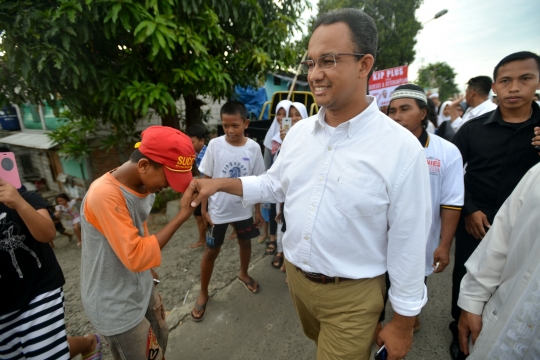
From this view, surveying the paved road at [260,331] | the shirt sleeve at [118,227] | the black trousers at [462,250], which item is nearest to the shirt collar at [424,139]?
the black trousers at [462,250]

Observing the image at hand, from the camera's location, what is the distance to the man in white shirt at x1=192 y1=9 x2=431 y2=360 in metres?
1.21

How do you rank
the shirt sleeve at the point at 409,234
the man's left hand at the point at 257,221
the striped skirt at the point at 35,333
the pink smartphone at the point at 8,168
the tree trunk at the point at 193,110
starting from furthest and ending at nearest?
the tree trunk at the point at 193,110 → the man's left hand at the point at 257,221 → the striped skirt at the point at 35,333 → the pink smartphone at the point at 8,168 → the shirt sleeve at the point at 409,234

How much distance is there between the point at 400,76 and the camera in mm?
5703

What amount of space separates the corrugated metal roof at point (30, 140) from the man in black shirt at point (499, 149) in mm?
8088

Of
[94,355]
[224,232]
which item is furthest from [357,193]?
[94,355]

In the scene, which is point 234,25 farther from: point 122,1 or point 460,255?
point 460,255

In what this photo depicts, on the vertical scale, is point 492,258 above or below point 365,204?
below

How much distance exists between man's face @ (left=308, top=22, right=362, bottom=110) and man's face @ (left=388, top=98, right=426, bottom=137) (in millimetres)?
1053

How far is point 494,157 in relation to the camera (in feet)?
7.09

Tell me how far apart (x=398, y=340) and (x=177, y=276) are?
109 inches

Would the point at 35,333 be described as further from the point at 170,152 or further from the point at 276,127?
the point at 276,127

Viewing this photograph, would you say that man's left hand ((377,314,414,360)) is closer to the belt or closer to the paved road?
the belt

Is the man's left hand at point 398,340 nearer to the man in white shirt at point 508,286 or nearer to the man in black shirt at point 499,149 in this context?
the man in white shirt at point 508,286

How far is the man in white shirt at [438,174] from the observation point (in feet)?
6.77
